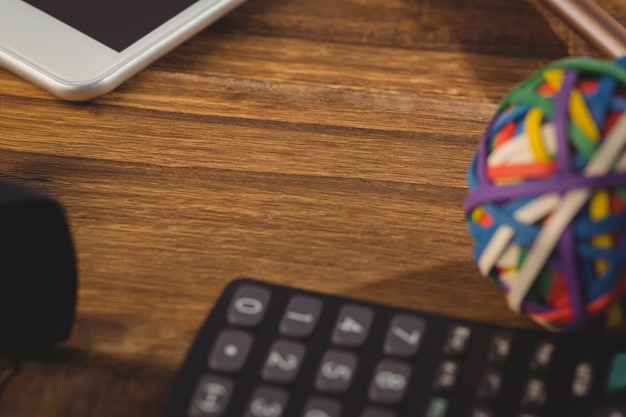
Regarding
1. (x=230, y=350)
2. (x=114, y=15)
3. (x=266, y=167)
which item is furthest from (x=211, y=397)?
(x=114, y=15)

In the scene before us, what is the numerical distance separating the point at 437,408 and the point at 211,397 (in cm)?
8

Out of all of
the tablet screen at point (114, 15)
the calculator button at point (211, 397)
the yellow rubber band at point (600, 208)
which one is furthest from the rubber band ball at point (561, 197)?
the tablet screen at point (114, 15)

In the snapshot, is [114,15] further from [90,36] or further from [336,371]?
[336,371]

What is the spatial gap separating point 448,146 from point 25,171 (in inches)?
7.5

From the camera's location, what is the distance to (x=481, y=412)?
0.30m

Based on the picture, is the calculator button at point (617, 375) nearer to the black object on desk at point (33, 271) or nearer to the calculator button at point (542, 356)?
the calculator button at point (542, 356)

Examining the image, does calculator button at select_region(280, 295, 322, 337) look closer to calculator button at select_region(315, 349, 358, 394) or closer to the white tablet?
calculator button at select_region(315, 349, 358, 394)

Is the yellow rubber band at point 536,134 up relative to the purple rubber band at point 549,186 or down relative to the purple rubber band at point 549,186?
up

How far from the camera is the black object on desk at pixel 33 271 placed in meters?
0.30

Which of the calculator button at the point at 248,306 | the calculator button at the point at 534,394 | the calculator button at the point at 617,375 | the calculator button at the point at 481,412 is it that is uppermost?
the calculator button at the point at 248,306

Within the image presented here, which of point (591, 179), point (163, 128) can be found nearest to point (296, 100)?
point (163, 128)

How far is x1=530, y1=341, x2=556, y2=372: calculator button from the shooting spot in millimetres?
315

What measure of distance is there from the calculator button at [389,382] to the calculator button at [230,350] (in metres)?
0.05

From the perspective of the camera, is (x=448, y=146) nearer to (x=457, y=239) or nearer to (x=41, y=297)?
(x=457, y=239)
